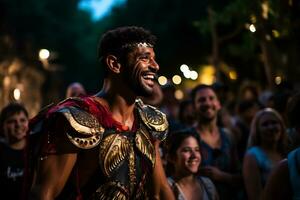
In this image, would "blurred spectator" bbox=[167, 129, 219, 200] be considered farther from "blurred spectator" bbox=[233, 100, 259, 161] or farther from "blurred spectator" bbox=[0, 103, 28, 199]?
"blurred spectator" bbox=[233, 100, 259, 161]

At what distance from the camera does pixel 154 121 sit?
14.9ft

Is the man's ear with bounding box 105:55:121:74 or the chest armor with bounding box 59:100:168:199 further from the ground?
the man's ear with bounding box 105:55:121:74

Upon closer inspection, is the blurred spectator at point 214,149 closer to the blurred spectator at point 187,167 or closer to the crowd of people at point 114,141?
the blurred spectator at point 187,167

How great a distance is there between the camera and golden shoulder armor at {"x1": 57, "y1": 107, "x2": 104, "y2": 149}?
3.92m

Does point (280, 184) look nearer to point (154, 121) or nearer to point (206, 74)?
point (154, 121)

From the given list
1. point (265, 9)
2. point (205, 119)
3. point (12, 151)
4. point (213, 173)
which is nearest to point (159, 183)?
point (213, 173)

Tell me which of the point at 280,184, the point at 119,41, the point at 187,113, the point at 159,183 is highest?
the point at 187,113

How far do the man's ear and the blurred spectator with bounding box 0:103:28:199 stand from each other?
6.85 ft

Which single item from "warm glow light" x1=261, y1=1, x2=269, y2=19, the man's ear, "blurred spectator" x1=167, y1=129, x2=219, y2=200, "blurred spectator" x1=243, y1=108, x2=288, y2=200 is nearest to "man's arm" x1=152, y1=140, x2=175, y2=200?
the man's ear

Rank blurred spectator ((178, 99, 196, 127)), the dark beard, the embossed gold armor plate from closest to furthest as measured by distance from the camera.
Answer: the embossed gold armor plate < the dark beard < blurred spectator ((178, 99, 196, 127))

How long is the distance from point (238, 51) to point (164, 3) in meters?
11.1

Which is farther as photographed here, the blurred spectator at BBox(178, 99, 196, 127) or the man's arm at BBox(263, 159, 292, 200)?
the blurred spectator at BBox(178, 99, 196, 127)

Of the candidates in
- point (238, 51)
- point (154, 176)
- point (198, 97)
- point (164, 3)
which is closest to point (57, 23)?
point (164, 3)

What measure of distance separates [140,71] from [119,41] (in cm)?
26
